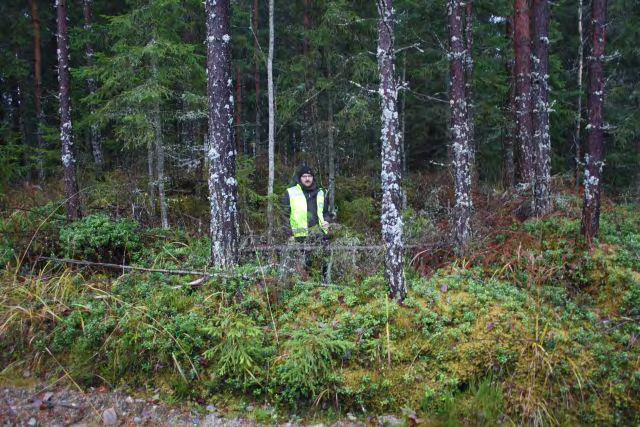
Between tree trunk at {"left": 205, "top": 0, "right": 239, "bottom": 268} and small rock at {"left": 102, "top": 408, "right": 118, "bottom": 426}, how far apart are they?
9.58ft

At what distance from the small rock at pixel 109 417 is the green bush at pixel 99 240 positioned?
136 inches

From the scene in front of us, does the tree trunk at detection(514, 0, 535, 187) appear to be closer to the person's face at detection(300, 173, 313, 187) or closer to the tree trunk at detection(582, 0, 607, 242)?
the tree trunk at detection(582, 0, 607, 242)

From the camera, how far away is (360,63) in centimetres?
1317

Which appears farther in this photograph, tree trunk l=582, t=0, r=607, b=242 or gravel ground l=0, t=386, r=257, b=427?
tree trunk l=582, t=0, r=607, b=242

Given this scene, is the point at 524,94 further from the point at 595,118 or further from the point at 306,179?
the point at 306,179

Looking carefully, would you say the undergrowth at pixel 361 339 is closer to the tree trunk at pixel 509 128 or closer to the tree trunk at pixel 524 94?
the tree trunk at pixel 524 94

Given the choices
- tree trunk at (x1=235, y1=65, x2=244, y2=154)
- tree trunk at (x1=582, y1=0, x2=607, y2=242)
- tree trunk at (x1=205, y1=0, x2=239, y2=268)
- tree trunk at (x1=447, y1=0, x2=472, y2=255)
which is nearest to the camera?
tree trunk at (x1=205, y1=0, x2=239, y2=268)

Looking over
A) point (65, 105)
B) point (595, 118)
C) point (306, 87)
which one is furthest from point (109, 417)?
point (306, 87)

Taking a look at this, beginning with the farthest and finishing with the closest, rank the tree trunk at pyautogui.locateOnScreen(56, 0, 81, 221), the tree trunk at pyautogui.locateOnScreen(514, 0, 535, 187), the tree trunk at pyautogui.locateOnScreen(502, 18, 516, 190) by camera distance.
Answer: the tree trunk at pyautogui.locateOnScreen(502, 18, 516, 190)
the tree trunk at pyautogui.locateOnScreen(514, 0, 535, 187)
the tree trunk at pyautogui.locateOnScreen(56, 0, 81, 221)

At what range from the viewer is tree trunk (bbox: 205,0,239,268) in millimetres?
7348

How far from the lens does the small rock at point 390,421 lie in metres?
5.05

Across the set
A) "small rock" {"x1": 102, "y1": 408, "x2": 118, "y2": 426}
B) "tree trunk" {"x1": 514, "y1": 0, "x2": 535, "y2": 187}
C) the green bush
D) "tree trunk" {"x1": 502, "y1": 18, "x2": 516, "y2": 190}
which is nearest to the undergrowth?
"small rock" {"x1": 102, "y1": 408, "x2": 118, "y2": 426}

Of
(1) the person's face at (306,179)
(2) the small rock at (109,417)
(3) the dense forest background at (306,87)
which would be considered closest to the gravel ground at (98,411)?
(2) the small rock at (109,417)

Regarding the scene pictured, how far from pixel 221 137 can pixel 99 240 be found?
3.16 meters
